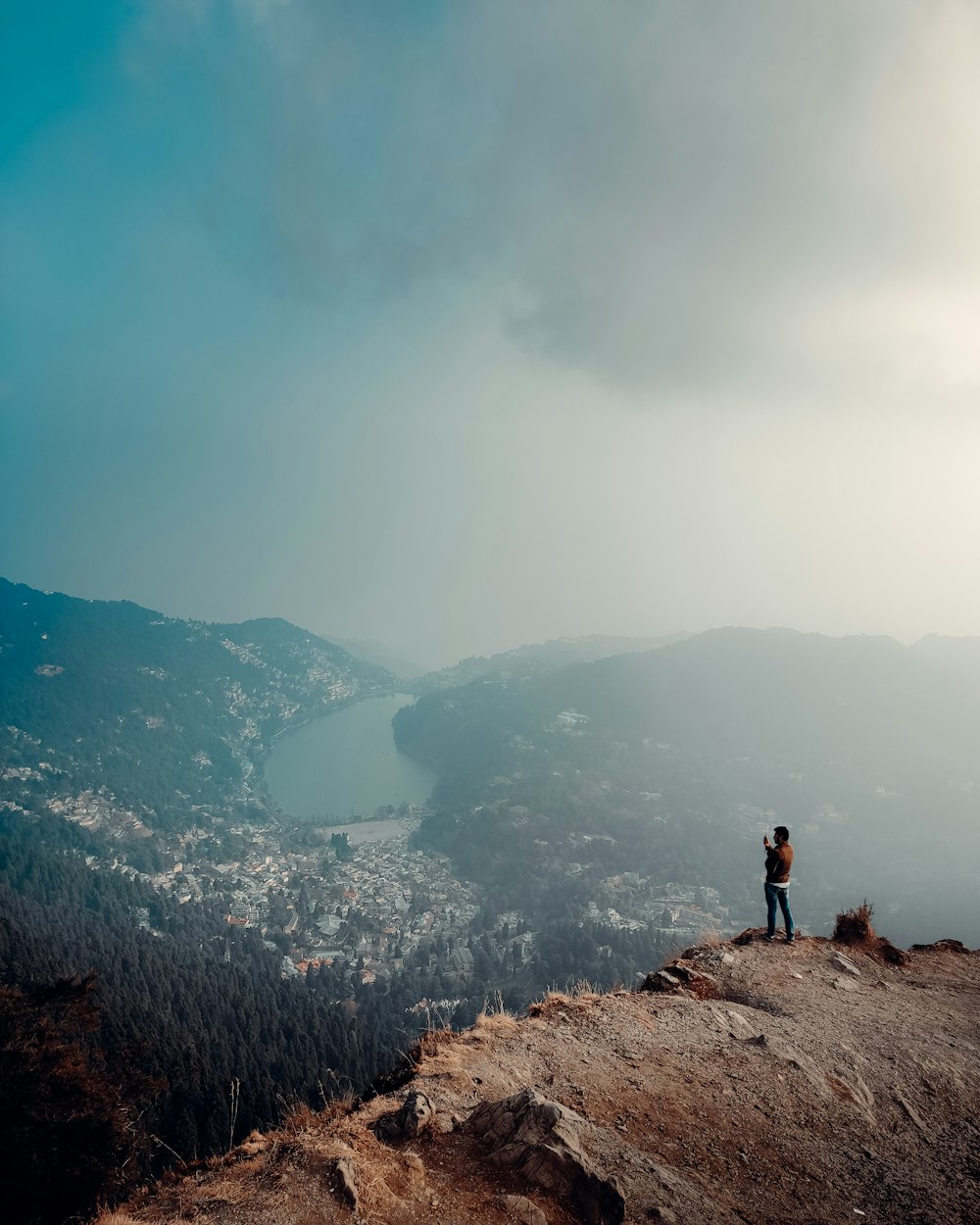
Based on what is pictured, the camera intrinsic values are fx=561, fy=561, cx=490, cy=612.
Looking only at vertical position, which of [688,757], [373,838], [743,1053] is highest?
[743,1053]

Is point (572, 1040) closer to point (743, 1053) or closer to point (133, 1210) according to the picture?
point (743, 1053)

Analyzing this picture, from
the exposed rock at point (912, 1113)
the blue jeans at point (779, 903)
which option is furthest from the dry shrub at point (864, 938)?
the exposed rock at point (912, 1113)

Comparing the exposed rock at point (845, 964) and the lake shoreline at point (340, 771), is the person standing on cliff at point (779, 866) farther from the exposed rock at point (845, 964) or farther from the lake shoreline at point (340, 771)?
the lake shoreline at point (340, 771)

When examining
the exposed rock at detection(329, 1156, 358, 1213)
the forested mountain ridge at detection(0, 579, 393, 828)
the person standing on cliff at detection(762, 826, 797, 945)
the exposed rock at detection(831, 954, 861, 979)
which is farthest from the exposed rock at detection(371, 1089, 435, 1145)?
the forested mountain ridge at detection(0, 579, 393, 828)

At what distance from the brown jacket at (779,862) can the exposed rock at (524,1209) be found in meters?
6.10

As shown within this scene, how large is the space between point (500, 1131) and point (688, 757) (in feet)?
384

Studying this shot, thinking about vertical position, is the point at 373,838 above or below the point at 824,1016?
below

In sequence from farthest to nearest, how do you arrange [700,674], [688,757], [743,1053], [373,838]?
[700,674] < [688,757] < [373,838] < [743,1053]

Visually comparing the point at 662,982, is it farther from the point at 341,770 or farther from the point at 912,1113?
the point at 341,770

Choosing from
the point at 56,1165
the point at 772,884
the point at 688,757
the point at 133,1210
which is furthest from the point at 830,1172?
the point at 688,757

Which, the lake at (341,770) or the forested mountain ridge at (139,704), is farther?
the lake at (341,770)

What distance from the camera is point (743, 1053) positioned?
6078mm

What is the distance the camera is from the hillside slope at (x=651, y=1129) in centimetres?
387

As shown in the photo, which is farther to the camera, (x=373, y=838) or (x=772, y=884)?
(x=373, y=838)
